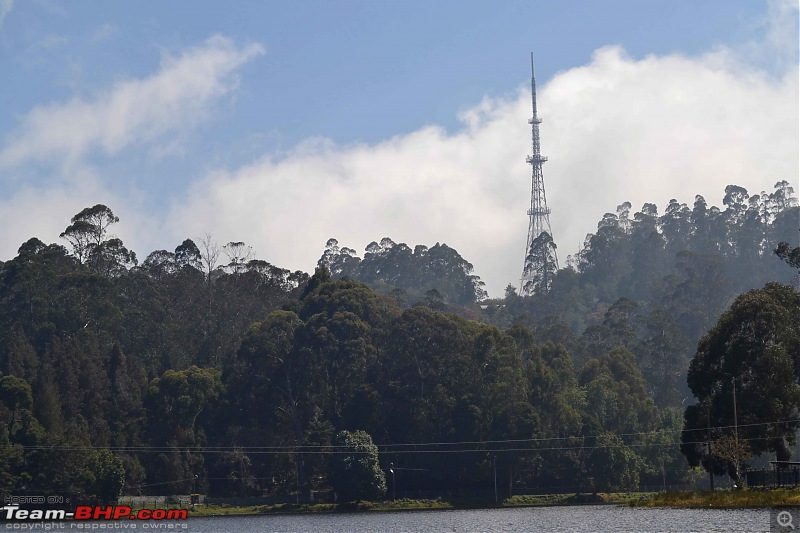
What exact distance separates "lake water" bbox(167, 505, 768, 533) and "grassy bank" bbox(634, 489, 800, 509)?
1.04 meters

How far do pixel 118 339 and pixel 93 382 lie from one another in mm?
16841

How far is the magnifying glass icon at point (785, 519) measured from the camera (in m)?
49.7

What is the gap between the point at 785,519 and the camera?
5253 centimetres

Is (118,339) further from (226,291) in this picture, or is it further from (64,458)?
(64,458)

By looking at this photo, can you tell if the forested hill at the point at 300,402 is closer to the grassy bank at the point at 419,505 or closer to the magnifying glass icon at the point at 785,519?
the grassy bank at the point at 419,505

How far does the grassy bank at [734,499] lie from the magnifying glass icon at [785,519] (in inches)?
157

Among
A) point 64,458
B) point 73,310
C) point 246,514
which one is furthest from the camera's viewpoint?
point 73,310

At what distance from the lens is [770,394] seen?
3000 inches

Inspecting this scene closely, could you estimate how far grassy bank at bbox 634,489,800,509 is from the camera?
6175 centimetres

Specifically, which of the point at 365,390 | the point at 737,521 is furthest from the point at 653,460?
the point at 737,521

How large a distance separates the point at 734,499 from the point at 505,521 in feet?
58.4

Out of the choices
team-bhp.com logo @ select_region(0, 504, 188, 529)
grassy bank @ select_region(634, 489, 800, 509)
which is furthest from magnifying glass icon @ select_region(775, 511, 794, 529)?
team-bhp.com logo @ select_region(0, 504, 188, 529)

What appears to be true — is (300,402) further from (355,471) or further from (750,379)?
(750,379)

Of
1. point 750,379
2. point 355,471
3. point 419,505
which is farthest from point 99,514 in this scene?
point 750,379
